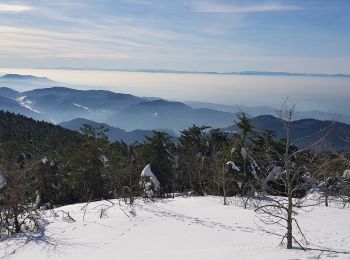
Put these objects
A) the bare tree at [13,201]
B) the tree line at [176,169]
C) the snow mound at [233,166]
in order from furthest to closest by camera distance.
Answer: the snow mound at [233,166], the tree line at [176,169], the bare tree at [13,201]

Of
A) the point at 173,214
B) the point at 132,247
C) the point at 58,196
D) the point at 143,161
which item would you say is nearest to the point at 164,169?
the point at 143,161

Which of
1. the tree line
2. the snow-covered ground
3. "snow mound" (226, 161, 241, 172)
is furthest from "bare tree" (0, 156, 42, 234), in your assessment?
"snow mound" (226, 161, 241, 172)

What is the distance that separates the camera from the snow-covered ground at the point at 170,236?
14.5 m

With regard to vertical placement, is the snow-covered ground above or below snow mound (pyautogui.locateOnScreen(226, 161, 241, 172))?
below

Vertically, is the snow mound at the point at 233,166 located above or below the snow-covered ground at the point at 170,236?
above

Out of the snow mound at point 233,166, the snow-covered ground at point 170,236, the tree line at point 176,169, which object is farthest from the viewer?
the snow mound at point 233,166

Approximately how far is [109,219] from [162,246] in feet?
19.1

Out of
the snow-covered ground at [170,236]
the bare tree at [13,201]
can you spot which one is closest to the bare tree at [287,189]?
the snow-covered ground at [170,236]

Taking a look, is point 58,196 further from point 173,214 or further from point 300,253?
point 300,253

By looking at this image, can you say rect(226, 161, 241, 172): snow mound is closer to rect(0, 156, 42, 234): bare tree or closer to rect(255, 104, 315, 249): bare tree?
rect(255, 104, 315, 249): bare tree

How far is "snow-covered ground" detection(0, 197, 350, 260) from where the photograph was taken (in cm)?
1447

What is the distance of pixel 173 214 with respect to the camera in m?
23.0

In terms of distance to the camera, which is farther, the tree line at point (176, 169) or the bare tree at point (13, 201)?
the tree line at point (176, 169)

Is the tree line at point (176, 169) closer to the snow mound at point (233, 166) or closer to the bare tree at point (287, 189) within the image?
the snow mound at point (233, 166)
